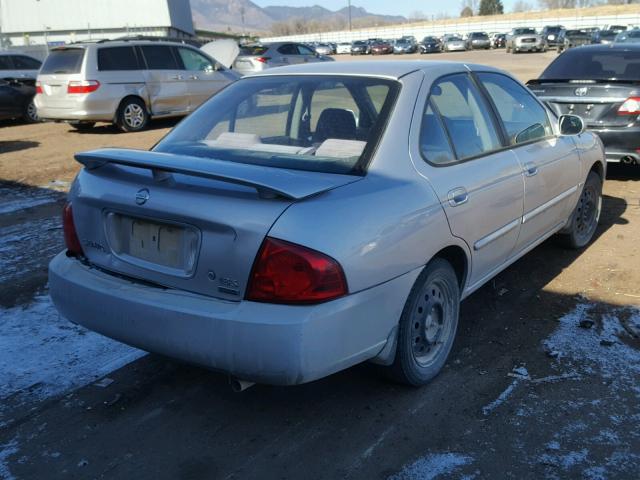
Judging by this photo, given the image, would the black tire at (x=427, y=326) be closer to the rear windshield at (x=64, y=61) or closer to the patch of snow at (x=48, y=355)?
Result: the patch of snow at (x=48, y=355)

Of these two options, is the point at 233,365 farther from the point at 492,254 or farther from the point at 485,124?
the point at 485,124

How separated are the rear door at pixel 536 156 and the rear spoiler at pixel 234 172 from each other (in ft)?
5.54

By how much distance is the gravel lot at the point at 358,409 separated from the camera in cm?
292

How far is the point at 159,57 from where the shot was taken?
14.2 m

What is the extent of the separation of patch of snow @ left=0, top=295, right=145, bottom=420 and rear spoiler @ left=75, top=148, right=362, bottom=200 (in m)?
1.17

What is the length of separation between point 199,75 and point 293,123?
454 inches

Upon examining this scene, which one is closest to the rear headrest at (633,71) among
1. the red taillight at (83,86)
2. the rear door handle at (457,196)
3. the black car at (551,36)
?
the rear door handle at (457,196)

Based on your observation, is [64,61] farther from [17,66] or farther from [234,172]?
[234,172]

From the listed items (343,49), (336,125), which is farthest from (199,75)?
(343,49)

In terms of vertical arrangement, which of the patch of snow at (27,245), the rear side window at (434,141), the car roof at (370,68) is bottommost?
the patch of snow at (27,245)

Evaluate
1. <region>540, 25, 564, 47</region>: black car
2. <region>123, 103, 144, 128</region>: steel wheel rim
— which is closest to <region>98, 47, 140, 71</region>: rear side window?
<region>123, 103, 144, 128</region>: steel wheel rim

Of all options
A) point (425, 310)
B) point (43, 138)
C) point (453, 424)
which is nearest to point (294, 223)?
point (425, 310)

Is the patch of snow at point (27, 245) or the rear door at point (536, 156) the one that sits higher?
the rear door at point (536, 156)

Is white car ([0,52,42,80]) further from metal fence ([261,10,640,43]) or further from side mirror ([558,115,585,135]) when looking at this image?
metal fence ([261,10,640,43])
